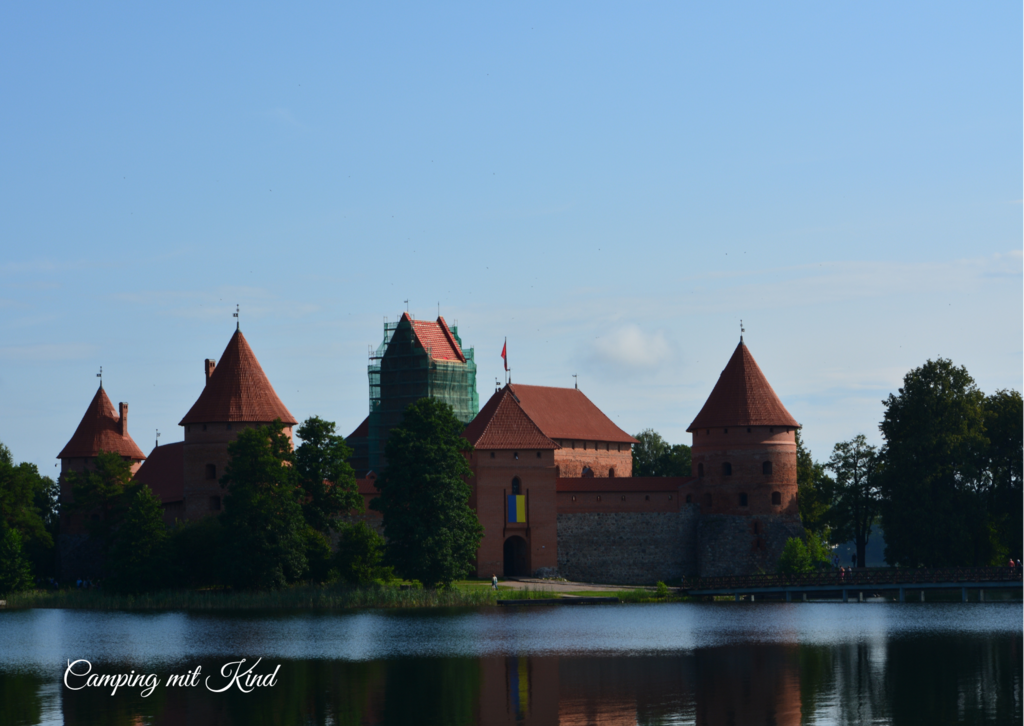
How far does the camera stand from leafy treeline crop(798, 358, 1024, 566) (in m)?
50.0

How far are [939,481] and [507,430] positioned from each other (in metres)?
Result: 16.6

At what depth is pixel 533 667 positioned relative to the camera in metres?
25.6

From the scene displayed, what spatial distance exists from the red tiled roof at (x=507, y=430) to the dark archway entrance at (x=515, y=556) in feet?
12.4

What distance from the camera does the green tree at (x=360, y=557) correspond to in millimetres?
44969

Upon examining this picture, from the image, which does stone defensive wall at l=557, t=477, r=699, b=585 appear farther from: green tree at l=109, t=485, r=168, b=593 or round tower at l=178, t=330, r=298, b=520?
green tree at l=109, t=485, r=168, b=593

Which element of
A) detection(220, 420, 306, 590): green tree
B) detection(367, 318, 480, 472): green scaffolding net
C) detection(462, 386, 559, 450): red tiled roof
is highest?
detection(367, 318, 480, 472): green scaffolding net

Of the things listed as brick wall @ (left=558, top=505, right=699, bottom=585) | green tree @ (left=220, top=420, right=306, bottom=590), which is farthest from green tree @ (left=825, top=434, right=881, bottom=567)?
green tree @ (left=220, top=420, right=306, bottom=590)

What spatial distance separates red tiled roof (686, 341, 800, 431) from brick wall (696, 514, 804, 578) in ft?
12.6

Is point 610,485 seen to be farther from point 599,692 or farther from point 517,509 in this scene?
point 599,692

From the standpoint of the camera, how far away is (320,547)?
44.9 meters

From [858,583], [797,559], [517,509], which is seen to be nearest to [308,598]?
[517,509]

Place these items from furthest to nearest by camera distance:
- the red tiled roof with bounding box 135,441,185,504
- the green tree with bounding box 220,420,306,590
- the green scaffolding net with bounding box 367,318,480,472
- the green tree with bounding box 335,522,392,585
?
the green scaffolding net with bounding box 367,318,480,472
the red tiled roof with bounding box 135,441,185,504
the green tree with bounding box 335,522,392,585
the green tree with bounding box 220,420,306,590

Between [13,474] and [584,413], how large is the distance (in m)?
25.0

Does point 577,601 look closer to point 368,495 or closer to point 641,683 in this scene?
point 368,495
